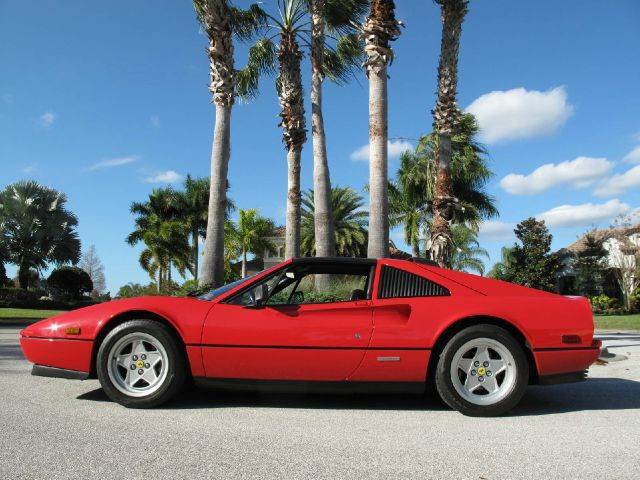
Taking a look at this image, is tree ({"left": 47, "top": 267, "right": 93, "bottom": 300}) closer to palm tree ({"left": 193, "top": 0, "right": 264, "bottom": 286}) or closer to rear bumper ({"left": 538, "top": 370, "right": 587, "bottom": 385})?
palm tree ({"left": 193, "top": 0, "right": 264, "bottom": 286})

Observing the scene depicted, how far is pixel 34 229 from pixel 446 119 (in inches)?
1042

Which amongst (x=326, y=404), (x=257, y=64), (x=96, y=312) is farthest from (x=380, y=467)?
(x=257, y=64)

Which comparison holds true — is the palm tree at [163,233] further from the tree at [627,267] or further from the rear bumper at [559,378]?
the rear bumper at [559,378]

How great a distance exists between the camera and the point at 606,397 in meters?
5.02

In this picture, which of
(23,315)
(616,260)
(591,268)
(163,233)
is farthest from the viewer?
(163,233)

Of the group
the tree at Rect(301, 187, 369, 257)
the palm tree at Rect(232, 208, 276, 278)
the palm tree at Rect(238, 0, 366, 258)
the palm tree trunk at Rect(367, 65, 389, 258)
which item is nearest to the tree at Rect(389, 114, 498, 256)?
the tree at Rect(301, 187, 369, 257)

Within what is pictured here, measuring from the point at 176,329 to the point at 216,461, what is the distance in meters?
1.46

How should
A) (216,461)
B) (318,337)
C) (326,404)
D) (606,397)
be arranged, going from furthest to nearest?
(606,397) < (326,404) < (318,337) < (216,461)

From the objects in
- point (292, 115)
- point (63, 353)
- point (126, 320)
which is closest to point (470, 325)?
point (126, 320)

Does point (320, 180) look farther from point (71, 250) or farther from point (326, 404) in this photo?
point (71, 250)

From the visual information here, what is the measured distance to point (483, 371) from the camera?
417 cm

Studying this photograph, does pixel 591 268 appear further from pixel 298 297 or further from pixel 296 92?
pixel 298 297

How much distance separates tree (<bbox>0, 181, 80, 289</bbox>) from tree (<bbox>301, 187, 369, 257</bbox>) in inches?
684

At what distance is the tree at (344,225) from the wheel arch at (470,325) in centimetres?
3574
